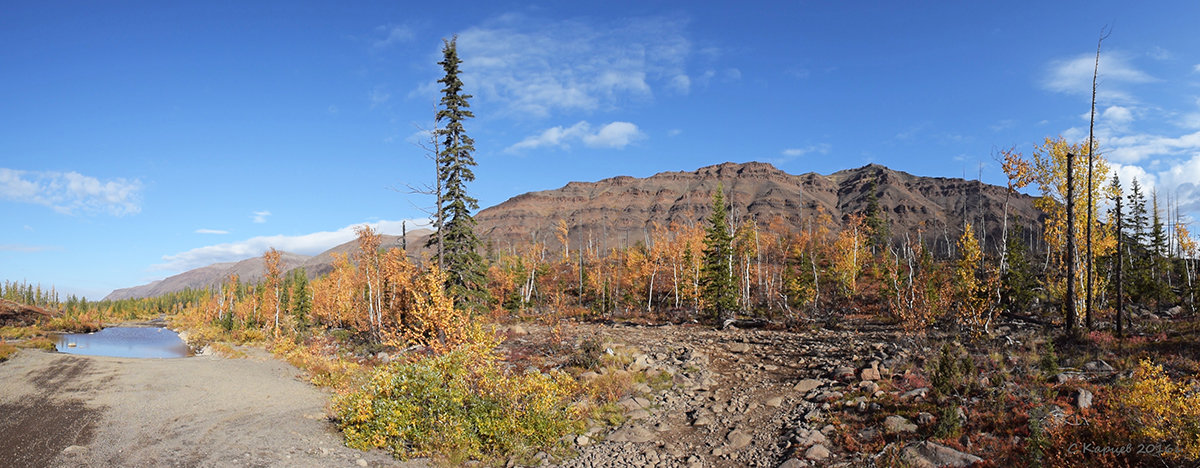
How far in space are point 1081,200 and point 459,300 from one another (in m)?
31.0

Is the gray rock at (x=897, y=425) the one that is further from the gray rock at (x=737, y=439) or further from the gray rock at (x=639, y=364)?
the gray rock at (x=639, y=364)

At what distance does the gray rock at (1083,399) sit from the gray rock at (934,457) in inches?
152

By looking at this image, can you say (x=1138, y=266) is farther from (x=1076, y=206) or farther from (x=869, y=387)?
(x=869, y=387)

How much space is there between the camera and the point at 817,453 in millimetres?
11070

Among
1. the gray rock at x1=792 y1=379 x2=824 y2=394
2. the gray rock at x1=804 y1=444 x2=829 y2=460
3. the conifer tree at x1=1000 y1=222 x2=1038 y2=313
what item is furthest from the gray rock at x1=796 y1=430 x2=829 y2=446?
the conifer tree at x1=1000 y1=222 x2=1038 y2=313

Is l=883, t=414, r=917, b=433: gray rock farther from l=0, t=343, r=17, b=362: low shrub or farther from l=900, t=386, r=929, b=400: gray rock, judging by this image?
l=0, t=343, r=17, b=362: low shrub

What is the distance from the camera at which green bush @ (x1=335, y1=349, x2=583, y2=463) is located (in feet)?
38.2

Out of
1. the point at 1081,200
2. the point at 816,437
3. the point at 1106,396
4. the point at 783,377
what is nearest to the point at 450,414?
the point at 816,437

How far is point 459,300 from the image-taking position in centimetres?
2878

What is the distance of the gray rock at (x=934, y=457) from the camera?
9.84m

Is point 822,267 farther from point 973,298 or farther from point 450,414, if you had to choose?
point 450,414

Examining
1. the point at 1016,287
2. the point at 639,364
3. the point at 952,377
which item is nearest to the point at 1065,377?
the point at 952,377

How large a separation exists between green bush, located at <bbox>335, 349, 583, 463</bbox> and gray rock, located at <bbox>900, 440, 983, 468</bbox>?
717 cm

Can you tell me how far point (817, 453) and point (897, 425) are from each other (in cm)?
223
